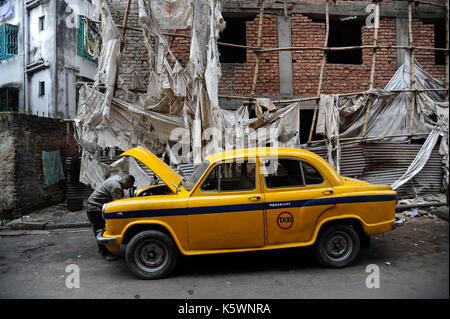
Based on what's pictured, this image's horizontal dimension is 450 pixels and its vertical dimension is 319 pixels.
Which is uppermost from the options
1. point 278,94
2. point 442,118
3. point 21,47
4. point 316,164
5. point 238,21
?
point 21,47

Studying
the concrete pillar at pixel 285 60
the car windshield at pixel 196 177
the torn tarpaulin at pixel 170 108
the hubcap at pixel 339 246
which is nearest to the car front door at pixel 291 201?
the hubcap at pixel 339 246

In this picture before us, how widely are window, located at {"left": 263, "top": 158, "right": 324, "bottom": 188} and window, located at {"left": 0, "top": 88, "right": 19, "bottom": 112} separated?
16.8m

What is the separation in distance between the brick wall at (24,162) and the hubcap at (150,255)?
18.9 feet

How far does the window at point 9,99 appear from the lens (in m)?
16.1

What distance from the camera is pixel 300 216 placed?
4266 mm

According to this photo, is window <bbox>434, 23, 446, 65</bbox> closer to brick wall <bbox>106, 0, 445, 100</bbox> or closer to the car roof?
brick wall <bbox>106, 0, 445, 100</bbox>

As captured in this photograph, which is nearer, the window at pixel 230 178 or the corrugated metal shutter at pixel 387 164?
the window at pixel 230 178

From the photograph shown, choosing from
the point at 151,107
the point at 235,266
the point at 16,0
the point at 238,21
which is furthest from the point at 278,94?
the point at 16,0

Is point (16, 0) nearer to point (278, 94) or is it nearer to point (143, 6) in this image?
point (143, 6)

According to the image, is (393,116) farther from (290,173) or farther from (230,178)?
(230,178)

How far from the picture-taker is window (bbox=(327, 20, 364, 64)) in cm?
1075

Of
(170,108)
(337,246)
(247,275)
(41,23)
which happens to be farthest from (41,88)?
(337,246)

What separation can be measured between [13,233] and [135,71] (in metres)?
5.01

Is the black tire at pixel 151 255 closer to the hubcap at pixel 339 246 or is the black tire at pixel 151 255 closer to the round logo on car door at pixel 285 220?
the round logo on car door at pixel 285 220
